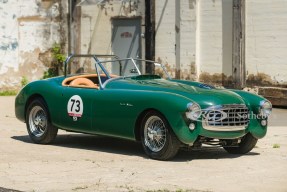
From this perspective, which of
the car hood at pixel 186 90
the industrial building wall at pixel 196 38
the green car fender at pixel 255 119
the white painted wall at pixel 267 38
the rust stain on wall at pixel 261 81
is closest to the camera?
the car hood at pixel 186 90

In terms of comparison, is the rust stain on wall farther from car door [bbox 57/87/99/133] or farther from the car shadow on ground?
car door [bbox 57/87/99/133]

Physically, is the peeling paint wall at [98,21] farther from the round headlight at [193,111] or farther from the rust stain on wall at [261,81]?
the round headlight at [193,111]

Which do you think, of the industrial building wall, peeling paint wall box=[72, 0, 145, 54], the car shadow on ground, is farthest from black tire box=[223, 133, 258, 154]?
peeling paint wall box=[72, 0, 145, 54]

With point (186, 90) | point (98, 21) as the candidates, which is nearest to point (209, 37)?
point (98, 21)

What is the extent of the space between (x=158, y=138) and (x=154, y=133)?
0.08 meters

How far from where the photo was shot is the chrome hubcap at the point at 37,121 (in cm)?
1197

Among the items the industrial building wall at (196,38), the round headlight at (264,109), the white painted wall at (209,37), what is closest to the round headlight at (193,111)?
the round headlight at (264,109)

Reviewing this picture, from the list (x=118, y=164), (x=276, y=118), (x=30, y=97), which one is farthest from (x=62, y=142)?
(x=276, y=118)

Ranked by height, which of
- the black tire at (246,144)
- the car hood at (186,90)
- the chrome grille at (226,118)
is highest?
the car hood at (186,90)

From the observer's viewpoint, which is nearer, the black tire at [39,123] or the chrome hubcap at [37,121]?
the black tire at [39,123]

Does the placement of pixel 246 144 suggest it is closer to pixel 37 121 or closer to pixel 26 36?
pixel 37 121

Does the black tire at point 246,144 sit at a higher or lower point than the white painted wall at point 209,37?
lower

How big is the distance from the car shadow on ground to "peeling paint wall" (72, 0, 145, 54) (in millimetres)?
9328

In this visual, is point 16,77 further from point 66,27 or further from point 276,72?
point 276,72
